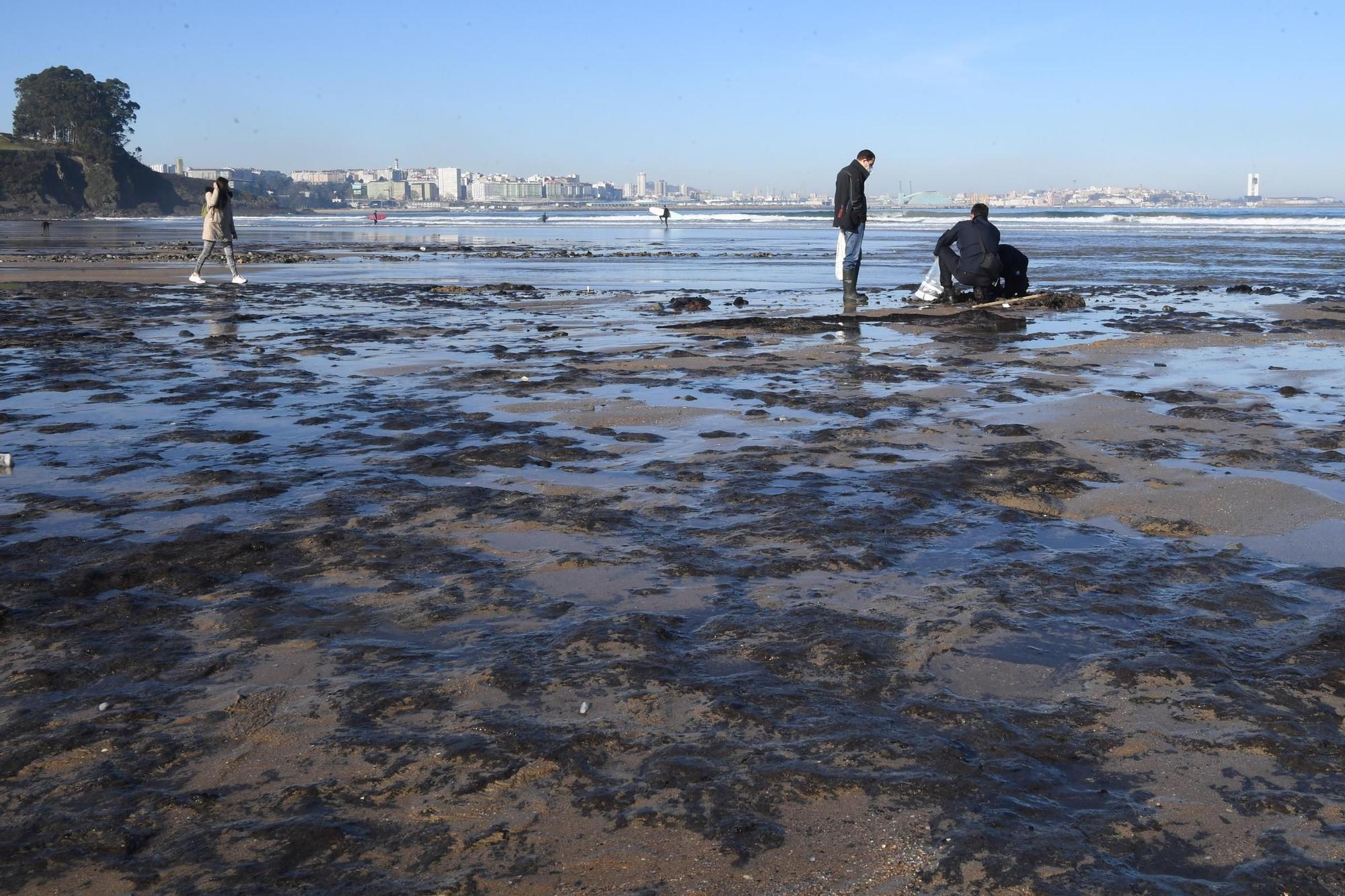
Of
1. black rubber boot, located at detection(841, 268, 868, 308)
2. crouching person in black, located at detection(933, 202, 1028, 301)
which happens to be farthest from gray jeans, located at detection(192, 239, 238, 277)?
crouching person in black, located at detection(933, 202, 1028, 301)

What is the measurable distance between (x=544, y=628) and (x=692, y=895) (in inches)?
57.5

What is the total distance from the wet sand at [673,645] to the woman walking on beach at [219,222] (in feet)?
36.1

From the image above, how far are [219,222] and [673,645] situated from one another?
16.9 metres

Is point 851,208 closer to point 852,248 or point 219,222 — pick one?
point 852,248

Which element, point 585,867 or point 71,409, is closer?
point 585,867

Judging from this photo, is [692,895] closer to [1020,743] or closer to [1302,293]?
[1020,743]

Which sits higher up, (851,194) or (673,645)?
(851,194)

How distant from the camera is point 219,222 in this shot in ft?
58.9

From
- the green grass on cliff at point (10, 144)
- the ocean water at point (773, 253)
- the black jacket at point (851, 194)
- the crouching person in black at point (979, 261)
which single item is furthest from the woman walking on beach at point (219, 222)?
the green grass on cliff at point (10, 144)

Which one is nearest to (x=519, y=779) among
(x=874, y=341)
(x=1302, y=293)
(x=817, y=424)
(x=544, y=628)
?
(x=544, y=628)

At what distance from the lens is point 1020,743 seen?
8.92ft

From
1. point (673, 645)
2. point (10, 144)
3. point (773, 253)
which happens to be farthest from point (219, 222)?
point (10, 144)

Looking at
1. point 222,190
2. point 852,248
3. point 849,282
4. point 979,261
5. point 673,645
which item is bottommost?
point 673,645

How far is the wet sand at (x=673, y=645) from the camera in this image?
2.29 metres
